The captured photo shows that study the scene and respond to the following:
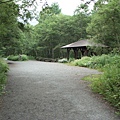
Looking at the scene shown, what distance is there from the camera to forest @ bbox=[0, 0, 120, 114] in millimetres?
7734

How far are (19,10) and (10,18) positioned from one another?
808mm

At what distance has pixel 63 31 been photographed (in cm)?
3148

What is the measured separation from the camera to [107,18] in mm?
16672

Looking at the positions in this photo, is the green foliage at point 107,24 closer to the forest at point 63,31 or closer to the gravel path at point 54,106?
the forest at point 63,31

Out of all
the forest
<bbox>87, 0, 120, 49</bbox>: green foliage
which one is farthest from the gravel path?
<bbox>87, 0, 120, 49</bbox>: green foliage

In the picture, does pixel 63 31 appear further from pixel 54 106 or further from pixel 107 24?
pixel 54 106

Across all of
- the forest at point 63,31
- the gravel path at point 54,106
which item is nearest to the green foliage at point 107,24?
the forest at point 63,31

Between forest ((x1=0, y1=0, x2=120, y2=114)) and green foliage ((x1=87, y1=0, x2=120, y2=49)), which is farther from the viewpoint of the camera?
green foliage ((x1=87, y1=0, x2=120, y2=49))

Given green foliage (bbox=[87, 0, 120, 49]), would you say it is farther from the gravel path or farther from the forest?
the gravel path

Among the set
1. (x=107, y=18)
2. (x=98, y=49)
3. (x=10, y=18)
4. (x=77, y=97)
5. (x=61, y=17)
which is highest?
(x=61, y=17)

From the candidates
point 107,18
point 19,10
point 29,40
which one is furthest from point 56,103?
point 29,40

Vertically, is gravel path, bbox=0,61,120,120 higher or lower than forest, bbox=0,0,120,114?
lower

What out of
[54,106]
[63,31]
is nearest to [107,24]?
Answer: [54,106]

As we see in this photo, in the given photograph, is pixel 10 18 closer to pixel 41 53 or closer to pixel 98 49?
pixel 98 49
